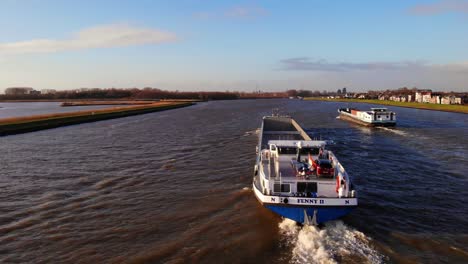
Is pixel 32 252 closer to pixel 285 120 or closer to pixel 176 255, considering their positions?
pixel 176 255

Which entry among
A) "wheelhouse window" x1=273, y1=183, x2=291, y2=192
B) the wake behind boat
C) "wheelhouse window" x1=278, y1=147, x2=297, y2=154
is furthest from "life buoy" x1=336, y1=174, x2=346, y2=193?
"wheelhouse window" x1=278, y1=147, x2=297, y2=154

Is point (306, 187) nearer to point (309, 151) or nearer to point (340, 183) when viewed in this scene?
point (340, 183)

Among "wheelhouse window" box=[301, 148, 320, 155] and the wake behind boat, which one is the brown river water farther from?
"wheelhouse window" box=[301, 148, 320, 155]

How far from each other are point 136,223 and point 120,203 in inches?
141

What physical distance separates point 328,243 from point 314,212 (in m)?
Answer: 1.56

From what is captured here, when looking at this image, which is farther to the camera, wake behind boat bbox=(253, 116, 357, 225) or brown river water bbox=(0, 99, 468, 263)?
wake behind boat bbox=(253, 116, 357, 225)

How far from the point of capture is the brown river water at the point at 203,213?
14289 mm

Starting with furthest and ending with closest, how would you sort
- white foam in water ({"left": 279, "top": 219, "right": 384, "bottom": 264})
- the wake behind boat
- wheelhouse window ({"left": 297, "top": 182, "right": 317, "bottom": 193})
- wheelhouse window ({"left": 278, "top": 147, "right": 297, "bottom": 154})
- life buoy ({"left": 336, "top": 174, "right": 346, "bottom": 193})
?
1. wheelhouse window ({"left": 278, "top": 147, "right": 297, "bottom": 154})
2. wheelhouse window ({"left": 297, "top": 182, "right": 317, "bottom": 193})
3. life buoy ({"left": 336, "top": 174, "right": 346, "bottom": 193})
4. the wake behind boat
5. white foam in water ({"left": 279, "top": 219, "right": 384, "bottom": 264})

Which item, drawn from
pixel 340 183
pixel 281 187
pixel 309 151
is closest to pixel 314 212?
pixel 340 183

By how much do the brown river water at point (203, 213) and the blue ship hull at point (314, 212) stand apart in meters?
0.62

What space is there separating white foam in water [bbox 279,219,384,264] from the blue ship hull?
1.90 ft

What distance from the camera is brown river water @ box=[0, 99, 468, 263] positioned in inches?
563

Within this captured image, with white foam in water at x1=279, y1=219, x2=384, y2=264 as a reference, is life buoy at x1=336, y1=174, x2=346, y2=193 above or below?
above

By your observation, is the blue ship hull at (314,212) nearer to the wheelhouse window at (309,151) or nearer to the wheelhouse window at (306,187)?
the wheelhouse window at (306,187)
